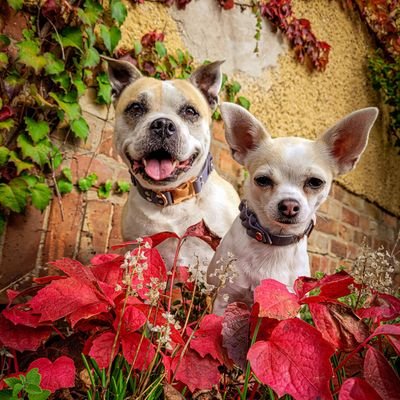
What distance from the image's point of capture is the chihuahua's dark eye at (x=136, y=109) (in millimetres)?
1926

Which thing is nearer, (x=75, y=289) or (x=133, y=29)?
(x=75, y=289)

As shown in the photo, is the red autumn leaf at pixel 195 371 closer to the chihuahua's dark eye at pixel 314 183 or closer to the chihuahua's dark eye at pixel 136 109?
the chihuahua's dark eye at pixel 314 183

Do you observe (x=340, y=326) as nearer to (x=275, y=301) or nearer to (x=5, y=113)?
(x=275, y=301)

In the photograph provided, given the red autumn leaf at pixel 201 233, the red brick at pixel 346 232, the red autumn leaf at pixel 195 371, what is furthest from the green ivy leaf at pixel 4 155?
the red brick at pixel 346 232

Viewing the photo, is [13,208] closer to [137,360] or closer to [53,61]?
[53,61]

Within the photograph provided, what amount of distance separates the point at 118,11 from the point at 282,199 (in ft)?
4.82

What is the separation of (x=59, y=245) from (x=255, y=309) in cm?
161

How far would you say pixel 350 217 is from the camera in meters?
4.01

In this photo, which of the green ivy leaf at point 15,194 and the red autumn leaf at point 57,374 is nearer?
the red autumn leaf at point 57,374

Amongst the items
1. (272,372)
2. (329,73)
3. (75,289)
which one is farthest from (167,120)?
(329,73)

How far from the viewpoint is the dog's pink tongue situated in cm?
178

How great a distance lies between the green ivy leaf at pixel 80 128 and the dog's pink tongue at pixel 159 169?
488 millimetres

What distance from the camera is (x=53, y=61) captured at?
6.76ft

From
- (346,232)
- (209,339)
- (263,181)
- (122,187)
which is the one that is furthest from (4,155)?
(346,232)
